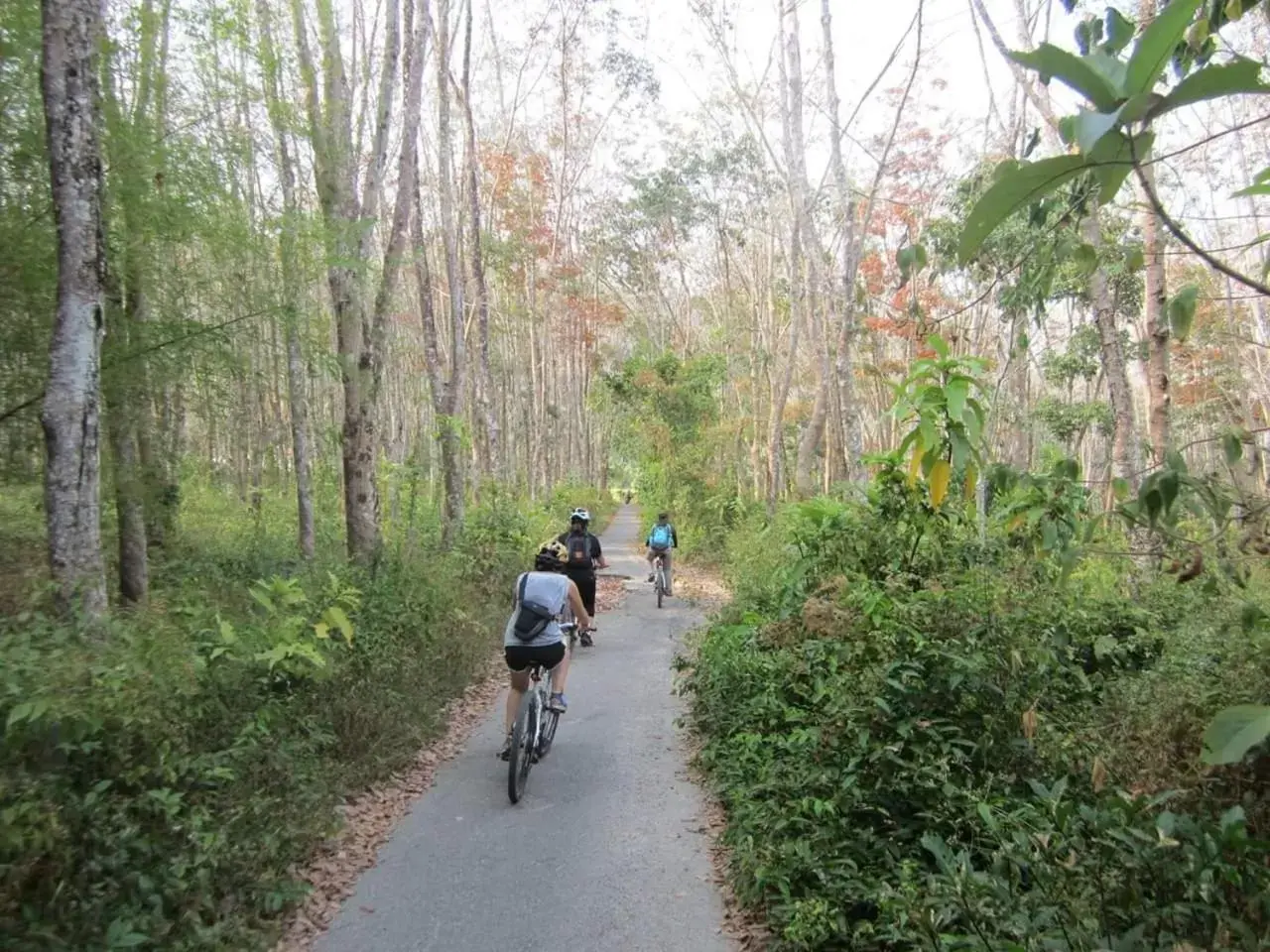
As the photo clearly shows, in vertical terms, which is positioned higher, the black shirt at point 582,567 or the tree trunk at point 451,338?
the tree trunk at point 451,338

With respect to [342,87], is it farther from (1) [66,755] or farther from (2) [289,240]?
(1) [66,755]

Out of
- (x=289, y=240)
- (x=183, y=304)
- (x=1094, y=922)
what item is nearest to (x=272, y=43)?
(x=289, y=240)

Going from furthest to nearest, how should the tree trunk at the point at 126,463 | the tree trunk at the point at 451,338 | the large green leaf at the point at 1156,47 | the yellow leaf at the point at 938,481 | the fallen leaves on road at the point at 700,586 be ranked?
the fallen leaves on road at the point at 700,586 → the tree trunk at the point at 451,338 → the tree trunk at the point at 126,463 → the yellow leaf at the point at 938,481 → the large green leaf at the point at 1156,47

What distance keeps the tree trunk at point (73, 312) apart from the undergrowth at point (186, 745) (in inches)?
12.4

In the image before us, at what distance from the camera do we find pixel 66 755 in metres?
3.34

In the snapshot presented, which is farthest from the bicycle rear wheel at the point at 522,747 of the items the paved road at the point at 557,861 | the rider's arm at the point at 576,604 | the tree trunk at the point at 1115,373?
the tree trunk at the point at 1115,373

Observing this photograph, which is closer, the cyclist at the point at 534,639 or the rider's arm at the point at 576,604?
the cyclist at the point at 534,639

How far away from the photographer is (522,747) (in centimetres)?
553

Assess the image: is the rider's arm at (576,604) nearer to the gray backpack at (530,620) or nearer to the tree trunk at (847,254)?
the gray backpack at (530,620)

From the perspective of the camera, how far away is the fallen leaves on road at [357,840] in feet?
12.9

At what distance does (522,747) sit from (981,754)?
9.65 ft

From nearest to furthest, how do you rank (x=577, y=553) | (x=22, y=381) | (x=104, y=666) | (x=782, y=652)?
(x=104, y=666)
(x=22, y=381)
(x=782, y=652)
(x=577, y=553)

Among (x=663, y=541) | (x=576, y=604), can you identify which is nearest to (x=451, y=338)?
(x=663, y=541)

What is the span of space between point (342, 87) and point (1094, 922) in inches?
393
